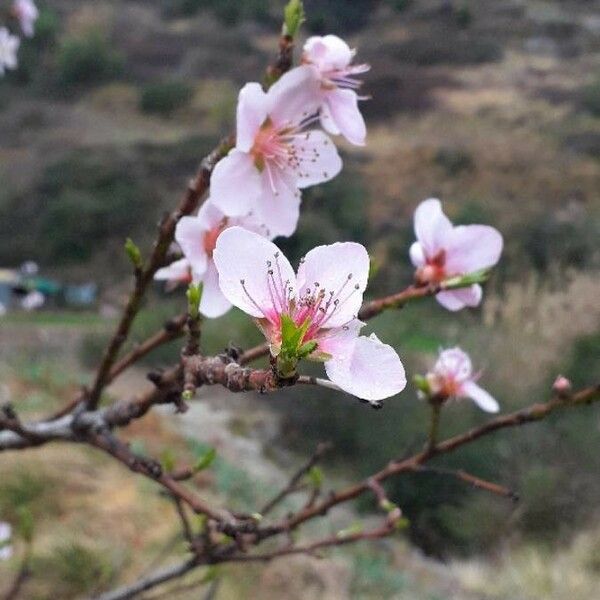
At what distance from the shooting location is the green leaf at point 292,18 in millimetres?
428

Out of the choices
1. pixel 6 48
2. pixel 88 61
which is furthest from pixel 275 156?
pixel 88 61

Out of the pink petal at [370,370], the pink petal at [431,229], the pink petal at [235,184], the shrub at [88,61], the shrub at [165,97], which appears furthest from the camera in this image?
the shrub at [88,61]

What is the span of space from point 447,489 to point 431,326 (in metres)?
0.90

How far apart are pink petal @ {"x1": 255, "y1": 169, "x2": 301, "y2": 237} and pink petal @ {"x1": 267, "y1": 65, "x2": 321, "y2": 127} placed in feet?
0.10

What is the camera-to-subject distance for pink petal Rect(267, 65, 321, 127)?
1.37ft

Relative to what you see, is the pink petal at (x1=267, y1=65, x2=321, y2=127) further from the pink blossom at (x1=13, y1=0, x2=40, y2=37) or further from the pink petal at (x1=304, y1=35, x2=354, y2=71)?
the pink blossom at (x1=13, y1=0, x2=40, y2=37)

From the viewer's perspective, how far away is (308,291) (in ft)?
0.99

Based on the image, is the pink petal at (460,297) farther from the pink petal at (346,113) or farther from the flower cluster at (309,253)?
the pink petal at (346,113)

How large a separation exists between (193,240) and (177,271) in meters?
0.06

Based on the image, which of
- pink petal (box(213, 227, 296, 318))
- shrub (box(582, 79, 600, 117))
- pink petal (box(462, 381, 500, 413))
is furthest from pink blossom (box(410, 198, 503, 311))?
shrub (box(582, 79, 600, 117))

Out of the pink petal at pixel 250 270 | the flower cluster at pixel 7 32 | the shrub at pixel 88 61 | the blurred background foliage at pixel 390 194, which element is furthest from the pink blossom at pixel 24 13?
the shrub at pixel 88 61

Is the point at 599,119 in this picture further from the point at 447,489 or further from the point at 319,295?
the point at 319,295

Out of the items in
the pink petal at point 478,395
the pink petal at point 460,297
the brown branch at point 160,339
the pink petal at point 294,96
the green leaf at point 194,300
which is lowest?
the pink petal at point 478,395

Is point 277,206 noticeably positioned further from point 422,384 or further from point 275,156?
point 422,384
